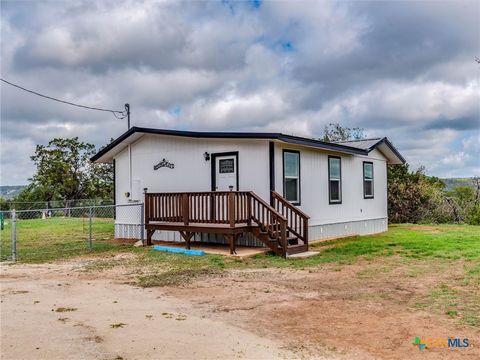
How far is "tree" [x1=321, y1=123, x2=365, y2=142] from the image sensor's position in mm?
27203

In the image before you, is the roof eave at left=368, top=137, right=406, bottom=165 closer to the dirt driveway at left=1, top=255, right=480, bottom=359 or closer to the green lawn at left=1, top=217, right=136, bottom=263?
the dirt driveway at left=1, top=255, right=480, bottom=359

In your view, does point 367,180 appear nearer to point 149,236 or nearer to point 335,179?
point 335,179

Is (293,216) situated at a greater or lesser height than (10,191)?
lesser

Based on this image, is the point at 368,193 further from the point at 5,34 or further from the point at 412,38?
the point at 5,34

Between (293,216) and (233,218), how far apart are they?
7.24 feet

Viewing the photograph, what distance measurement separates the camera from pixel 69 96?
64.5 ft

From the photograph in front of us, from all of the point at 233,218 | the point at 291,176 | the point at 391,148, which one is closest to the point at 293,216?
the point at 291,176

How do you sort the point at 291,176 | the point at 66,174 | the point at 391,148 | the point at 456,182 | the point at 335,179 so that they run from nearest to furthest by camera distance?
the point at 291,176 < the point at 335,179 < the point at 391,148 < the point at 456,182 < the point at 66,174

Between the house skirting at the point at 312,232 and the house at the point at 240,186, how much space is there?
1.1 inches

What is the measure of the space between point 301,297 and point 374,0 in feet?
21.9

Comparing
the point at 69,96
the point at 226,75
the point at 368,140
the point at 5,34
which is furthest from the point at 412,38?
the point at 69,96

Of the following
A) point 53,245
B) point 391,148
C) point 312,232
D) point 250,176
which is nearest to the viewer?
point 250,176

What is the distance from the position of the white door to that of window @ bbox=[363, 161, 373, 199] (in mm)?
5772

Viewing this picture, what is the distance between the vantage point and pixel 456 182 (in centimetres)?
2614
